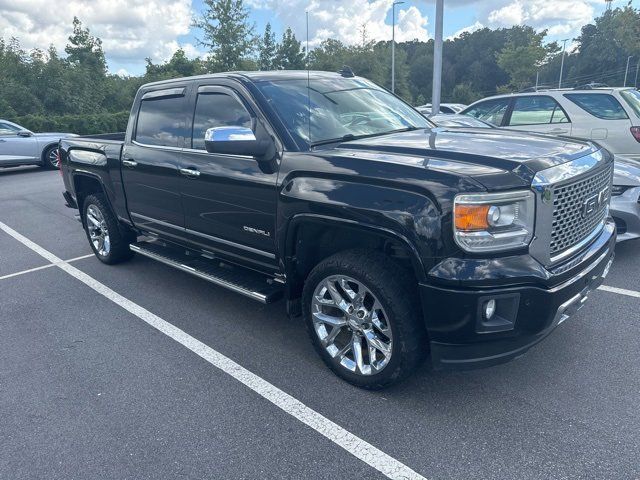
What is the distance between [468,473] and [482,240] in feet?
3.74

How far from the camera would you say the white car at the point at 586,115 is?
25.1ft

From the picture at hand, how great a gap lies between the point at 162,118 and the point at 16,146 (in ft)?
39.3

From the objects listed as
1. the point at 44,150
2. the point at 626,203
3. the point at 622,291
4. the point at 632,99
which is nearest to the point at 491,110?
the point at 632,99

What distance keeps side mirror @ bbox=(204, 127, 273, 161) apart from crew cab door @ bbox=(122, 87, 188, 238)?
3.47ft

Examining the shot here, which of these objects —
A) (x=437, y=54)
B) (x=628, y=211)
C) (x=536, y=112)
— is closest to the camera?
(x=628, y=211)

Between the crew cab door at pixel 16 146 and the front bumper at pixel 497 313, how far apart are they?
48.6ft

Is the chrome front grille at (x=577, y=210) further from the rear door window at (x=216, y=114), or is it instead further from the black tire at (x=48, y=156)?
the black tire at (x=48, y=156)

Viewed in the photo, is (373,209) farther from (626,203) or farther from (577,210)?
(626,203)

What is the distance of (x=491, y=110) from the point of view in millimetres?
9031

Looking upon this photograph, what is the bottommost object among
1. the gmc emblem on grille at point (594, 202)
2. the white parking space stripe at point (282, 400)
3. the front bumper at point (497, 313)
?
the white parking space stripe at point (282, 400)

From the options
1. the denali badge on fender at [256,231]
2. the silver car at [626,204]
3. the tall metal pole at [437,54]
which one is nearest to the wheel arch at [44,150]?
the tall metal pole at [437,54]

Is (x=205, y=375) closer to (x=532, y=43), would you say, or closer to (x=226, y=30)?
(x=226, y=30)

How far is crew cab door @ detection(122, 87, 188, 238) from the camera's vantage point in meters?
4.20

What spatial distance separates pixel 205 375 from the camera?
3.35 m
